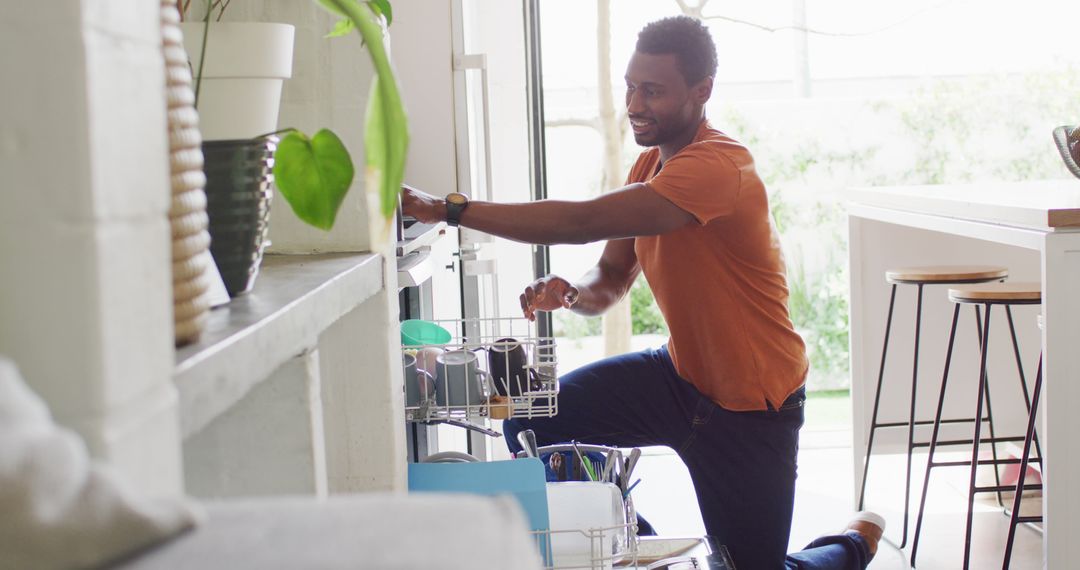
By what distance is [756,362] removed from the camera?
2.24 meters

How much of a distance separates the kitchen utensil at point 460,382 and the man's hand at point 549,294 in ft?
1.78

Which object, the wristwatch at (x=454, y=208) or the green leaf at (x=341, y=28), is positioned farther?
the wristwatch at (x=454, y=208)

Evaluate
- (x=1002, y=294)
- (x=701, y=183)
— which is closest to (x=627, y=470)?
(x=701, y=183)

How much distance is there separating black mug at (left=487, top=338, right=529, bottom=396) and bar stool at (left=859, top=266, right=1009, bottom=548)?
5.21 ft

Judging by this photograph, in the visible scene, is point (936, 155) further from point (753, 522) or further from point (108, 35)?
point (108, 35)

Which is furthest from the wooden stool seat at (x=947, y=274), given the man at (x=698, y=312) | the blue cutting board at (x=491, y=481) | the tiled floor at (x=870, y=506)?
the blue cutting board at (x=491, y=481)

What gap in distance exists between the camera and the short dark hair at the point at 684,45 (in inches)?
95.7

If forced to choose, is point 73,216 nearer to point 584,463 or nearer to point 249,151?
point 249,151

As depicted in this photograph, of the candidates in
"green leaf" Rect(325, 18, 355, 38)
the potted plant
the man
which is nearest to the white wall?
the potted plant

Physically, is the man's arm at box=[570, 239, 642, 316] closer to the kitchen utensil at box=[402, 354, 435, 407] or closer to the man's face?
the man's face

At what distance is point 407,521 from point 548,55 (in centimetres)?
377

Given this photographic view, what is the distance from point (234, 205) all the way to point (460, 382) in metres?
0.81

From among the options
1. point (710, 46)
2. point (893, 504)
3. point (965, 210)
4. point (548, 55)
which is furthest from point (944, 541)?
point (548, 55)

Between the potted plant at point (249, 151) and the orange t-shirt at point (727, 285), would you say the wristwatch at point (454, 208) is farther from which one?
the potted plant at point (249, 151)
